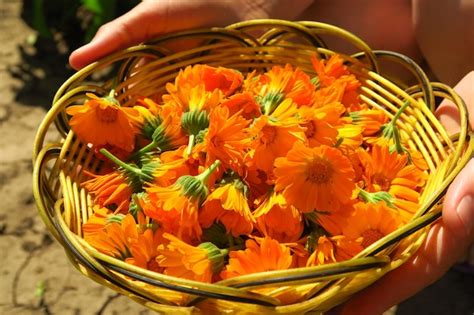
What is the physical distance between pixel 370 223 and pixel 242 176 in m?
0.20

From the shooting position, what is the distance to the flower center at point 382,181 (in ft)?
3.28

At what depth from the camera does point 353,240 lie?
0.90 m

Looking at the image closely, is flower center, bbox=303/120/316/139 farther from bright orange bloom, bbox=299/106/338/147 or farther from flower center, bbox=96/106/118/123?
flower center, bbox=96/106/118/123

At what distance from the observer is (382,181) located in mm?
1004

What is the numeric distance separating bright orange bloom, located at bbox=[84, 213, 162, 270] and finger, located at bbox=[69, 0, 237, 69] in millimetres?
369

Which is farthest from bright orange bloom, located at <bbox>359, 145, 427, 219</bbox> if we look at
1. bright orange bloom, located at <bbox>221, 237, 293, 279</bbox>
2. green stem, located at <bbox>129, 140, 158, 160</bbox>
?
green stem, located at <bbox>129, 140, 158, 160</bbox>

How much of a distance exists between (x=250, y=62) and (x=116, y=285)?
1.88 ft

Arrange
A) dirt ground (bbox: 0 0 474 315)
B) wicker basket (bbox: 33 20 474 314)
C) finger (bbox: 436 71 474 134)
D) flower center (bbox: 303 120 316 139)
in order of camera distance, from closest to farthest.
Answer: wicker basket (bbox: 33 20 474 314)
flower center (bbox: 303 120 316 139)
finger (bbox: 436 71 474 134)
dirt ground (bbox: 0 0 474 315)

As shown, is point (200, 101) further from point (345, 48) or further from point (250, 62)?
point (345, 48)

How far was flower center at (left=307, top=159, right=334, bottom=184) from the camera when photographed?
0.89m

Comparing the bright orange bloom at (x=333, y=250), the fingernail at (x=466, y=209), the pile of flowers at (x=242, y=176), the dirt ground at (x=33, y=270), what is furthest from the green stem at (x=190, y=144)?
the dirt ground at (x=33, y=270)

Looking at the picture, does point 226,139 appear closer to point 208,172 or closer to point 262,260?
point 208,172

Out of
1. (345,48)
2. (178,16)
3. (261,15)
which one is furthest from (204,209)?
(345,48)

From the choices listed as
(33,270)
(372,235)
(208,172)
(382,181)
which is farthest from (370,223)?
(33,270)
